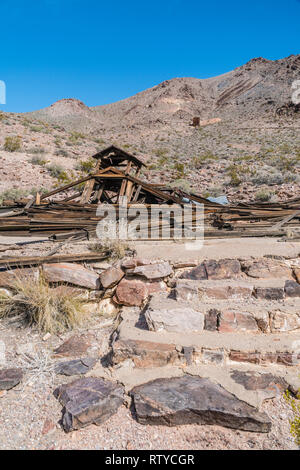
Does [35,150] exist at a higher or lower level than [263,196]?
higher

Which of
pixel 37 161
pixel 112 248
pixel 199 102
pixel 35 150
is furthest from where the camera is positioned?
pixel 199 102

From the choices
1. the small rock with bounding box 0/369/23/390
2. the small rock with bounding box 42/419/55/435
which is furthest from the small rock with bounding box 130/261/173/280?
the small rock with bounding box 42/419/55/435

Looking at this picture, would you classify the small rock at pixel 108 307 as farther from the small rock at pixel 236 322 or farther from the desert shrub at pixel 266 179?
the desert shrub at pixel 266 179

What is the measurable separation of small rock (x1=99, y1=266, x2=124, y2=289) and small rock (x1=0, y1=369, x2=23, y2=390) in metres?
1.33

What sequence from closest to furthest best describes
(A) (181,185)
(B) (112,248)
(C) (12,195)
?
(B) (112,248) < (C) (12,195) < (A) (181,185)

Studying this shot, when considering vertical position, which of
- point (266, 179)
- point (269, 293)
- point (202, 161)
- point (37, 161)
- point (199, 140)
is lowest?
point (269, 293)

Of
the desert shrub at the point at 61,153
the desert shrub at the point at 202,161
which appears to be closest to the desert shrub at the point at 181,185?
the desert shrub at the point at 202,161

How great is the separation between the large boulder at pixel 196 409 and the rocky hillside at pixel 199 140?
8402mm

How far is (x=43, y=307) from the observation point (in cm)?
325

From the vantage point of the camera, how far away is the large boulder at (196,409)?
2.09m

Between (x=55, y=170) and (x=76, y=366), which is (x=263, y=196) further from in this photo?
(x=55, y=170)

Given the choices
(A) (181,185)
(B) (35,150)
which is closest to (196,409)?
(A) (181,185)

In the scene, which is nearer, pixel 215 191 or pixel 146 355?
pixel 146 355

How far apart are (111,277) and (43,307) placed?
35.2 inches
